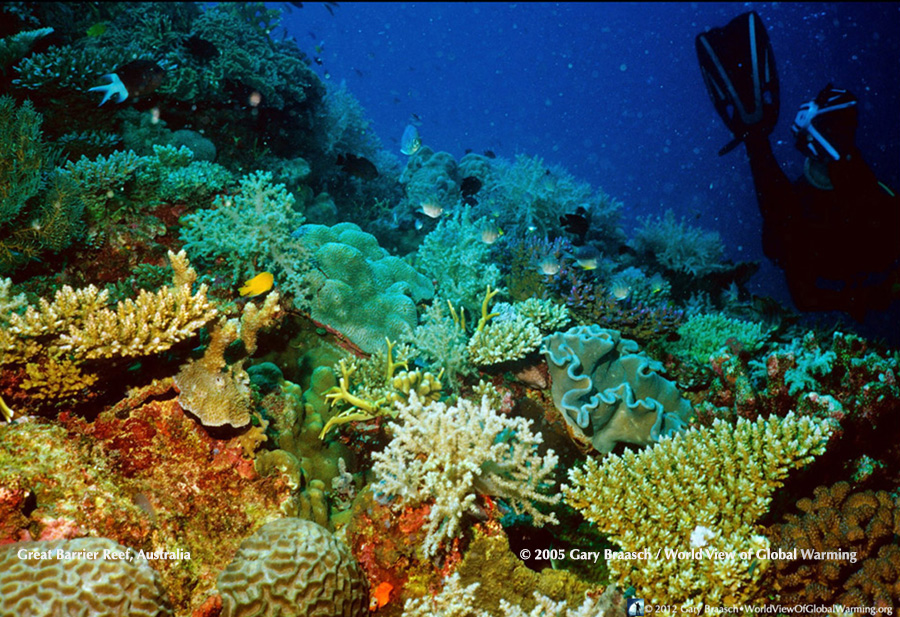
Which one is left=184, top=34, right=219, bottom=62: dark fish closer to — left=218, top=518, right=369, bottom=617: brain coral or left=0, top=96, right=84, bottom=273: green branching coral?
left=0, top=96, right=84, bottom=273: green branching coral

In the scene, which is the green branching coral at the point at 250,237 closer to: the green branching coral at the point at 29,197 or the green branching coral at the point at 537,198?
the green branching coral at the point at 29,197

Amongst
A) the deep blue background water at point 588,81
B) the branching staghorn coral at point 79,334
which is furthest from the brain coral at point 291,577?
the deep blue background water at point 588,81

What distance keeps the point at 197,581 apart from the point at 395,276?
12.0ft

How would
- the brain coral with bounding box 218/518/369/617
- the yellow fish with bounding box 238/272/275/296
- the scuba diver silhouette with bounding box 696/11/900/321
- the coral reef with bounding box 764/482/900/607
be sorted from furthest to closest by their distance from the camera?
the scuba diver silhouette with bounding box 696/11/900/321, the yellow fish with bounding box 238/272/275/296, the coral reef with bounding box 764/482/900/607, the brain coral with bounding box 218/518/369/617

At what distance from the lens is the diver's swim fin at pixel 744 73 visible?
8.59m

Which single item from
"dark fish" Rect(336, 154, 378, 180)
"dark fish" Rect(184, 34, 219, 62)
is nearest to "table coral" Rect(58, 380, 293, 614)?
"dark fish" Rect(336, 154, 378, 180)

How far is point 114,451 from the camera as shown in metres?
2.52

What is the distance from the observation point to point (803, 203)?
8703 mm

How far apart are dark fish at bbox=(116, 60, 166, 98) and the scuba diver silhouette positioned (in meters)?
9.61

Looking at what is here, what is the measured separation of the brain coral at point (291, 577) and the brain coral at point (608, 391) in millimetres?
2324

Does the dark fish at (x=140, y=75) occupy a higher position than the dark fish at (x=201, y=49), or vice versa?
the dark fish at (x=201, y=49)

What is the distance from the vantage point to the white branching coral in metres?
2.43

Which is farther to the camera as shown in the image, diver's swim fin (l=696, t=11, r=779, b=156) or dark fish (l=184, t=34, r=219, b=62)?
diver's swim fin (l=696, t=11, r=779, b=156)

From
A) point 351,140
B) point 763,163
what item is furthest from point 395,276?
point 763,163
